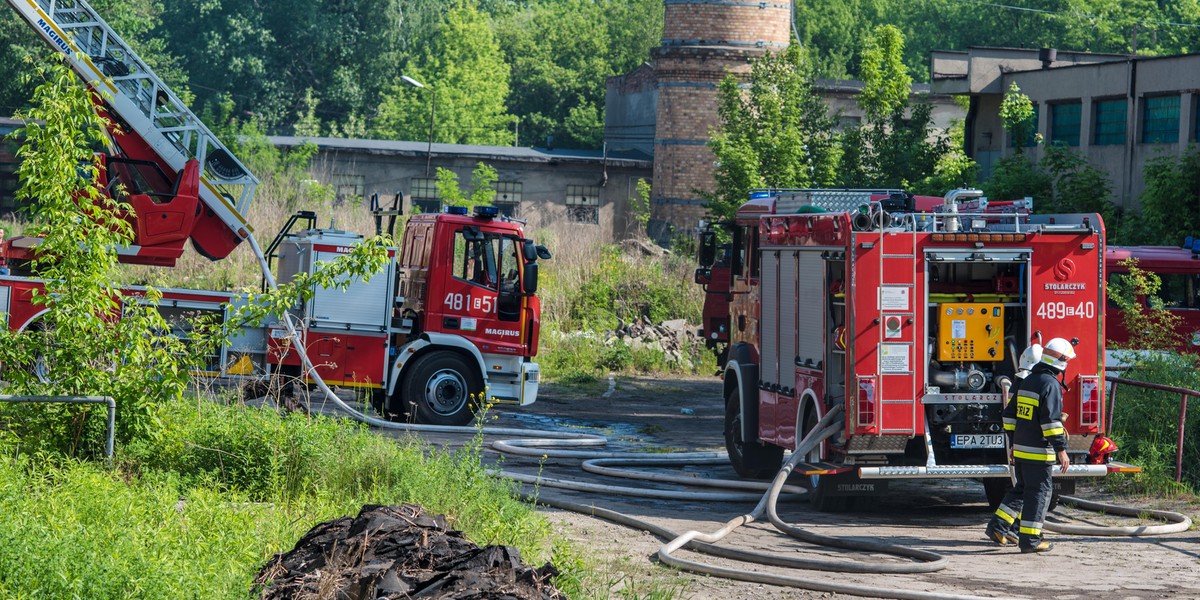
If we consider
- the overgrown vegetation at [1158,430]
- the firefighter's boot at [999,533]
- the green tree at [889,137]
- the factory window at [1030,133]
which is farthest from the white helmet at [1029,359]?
the factory window at [1030,133]

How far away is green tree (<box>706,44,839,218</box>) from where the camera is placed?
2828cm

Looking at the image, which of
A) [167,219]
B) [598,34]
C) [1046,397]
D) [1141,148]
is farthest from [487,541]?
[598,34]

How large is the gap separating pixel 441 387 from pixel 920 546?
27.4 ft

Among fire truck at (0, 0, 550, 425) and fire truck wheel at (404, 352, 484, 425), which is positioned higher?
fire truck at (0, 0, 550, 425)

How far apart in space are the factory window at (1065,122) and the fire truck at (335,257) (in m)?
16.4

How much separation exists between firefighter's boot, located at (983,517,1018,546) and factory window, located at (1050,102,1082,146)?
20362 mm

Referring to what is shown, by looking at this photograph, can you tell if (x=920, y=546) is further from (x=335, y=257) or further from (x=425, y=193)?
(x=425, y=193)

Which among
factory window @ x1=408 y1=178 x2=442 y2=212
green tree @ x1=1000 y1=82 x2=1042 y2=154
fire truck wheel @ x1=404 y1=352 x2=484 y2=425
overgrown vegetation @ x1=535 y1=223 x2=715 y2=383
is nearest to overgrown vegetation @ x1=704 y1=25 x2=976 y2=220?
green tree @ x1=1000 y1=82 x2=1042 y2=154

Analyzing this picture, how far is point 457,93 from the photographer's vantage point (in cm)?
6581

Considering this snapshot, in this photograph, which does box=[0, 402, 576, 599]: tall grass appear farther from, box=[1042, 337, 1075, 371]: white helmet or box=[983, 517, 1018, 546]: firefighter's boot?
box=[1042, 337, 1075, 371]: white helmet

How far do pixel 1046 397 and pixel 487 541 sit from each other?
455 centimetres

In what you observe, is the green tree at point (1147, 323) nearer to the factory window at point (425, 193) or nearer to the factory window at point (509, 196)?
the factory window at point (509, 196)

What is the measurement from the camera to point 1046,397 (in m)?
10.6

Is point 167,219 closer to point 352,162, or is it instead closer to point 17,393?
point 17,393
